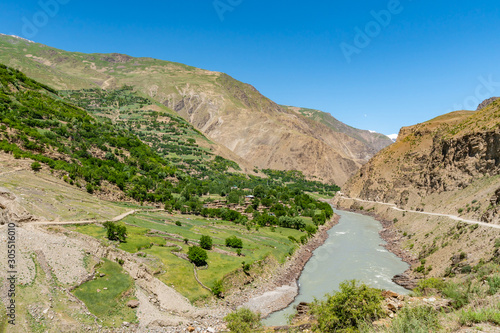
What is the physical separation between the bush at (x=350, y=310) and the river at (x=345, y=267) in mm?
9705

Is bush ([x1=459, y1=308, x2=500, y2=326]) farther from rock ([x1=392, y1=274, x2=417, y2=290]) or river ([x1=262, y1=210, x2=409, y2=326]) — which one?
rock ([x1=392, y1=274, x2=417, y2=290])

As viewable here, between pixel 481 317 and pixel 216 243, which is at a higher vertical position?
pixel 481 317

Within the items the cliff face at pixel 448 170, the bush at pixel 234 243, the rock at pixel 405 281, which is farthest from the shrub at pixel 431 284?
the bush at pixel 234 243

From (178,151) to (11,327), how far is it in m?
124

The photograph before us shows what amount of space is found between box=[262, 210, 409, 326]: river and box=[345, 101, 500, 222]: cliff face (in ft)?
46.9

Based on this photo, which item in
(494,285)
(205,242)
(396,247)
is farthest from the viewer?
(396,247)

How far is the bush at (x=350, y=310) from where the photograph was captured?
655 inches

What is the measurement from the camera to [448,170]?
205ft

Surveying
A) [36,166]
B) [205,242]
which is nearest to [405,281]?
[205,242]

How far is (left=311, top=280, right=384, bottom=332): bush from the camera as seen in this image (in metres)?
16.6

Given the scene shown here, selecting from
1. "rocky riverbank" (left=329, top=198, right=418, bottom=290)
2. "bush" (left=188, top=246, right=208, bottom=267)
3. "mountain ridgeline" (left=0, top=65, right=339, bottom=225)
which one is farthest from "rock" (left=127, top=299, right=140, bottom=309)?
"mountain ridgeline" (left=0, top=65, right=339, bottom=225)

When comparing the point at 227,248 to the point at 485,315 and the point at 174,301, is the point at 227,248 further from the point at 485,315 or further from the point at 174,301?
the point at 485,315

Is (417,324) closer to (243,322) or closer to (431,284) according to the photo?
(243,322)

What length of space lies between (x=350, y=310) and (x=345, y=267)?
2652cm
